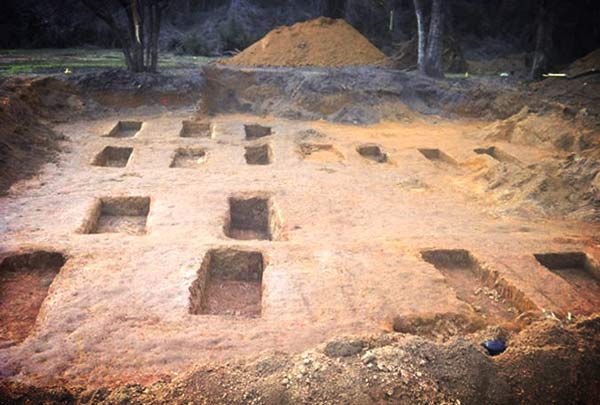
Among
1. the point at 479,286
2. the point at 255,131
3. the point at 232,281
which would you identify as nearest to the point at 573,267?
the point at 479,286

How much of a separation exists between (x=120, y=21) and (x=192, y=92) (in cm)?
1270

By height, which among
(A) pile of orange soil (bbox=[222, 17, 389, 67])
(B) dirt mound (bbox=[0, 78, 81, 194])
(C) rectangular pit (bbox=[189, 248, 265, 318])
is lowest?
(C) rectangular pit (bbox=[189, 248, 265, 318])

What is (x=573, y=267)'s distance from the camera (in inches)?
193

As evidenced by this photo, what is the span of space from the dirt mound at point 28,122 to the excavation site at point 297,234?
52mm

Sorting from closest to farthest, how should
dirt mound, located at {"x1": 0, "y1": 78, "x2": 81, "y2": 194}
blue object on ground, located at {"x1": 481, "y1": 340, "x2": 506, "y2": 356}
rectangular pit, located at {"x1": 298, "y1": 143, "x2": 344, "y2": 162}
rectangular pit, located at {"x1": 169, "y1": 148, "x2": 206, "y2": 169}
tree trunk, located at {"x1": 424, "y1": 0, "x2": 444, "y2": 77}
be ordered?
blue object on ground, located at {"x1": 481, "y1": 340, "x2": 506, "y2": 356} → dirt mound, located at {"x1": 0, "y1": 78, "x2": 81, "y2": 194} → rectangular pit, located at {"x1": 169, "y1": 148, "x2": 206, "y2": 169} → rectangular pit, located at {"x1": 298, "y1": 143, "x2": 344, "y2": 162} → tree trunk, located at {"x1": 424, "y1": 0, "x2": 444, "y2": 77}

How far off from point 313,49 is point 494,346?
1356 cm

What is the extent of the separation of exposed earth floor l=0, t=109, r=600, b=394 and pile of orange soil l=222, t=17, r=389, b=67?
7956 mm

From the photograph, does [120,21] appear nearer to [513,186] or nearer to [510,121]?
[510,121]

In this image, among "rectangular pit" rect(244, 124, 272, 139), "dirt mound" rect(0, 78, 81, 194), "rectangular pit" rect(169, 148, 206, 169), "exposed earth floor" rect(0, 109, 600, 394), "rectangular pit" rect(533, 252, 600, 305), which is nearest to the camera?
"exposed earth floor" rect(0, 109, 600, 394)

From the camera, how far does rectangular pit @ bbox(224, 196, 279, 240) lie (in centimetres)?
609

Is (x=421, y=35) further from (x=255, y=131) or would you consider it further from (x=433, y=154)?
(x=255, y=131)

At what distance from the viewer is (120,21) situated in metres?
21.4

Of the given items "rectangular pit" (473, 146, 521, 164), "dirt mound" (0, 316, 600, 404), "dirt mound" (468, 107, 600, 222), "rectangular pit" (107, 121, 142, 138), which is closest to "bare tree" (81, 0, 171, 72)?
"rectangular pit" (107, 121, 142, 138)

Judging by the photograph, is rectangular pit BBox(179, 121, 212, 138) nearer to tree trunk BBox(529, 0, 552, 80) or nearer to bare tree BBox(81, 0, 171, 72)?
bare tree BBox(81, 0, 171, 72)
